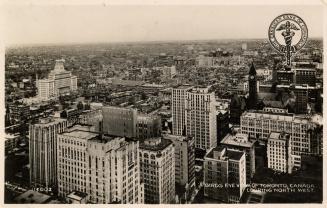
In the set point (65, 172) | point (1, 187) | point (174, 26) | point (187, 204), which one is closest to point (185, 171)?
point (187, 204)

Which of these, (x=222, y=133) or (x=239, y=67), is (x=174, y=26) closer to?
(x=239, y=67)

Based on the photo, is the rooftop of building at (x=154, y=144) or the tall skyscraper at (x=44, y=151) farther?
the rooftop of building at (x=154, y=144)

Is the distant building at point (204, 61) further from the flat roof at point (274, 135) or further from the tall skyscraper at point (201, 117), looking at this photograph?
the flat roof at point (274, 135)

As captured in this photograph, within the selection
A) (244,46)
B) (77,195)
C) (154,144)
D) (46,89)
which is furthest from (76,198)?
(244,46)

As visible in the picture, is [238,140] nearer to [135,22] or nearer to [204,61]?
[204,61]

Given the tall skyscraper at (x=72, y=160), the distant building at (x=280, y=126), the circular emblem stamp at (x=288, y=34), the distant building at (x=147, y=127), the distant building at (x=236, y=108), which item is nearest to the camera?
the tall skyscraper at (x=72, y=160)

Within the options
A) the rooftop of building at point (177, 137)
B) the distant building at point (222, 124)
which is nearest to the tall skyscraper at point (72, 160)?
the rooftop of building at point (177, 137)
